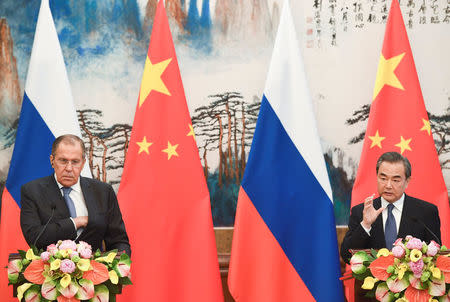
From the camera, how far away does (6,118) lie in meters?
4.35

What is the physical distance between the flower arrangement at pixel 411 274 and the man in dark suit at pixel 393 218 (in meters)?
0.43

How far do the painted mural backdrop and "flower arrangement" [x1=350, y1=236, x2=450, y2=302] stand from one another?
1.73m

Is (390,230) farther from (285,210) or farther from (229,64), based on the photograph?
(229,64)

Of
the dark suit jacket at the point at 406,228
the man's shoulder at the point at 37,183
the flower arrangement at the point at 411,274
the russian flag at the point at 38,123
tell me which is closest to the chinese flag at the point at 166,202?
the russian flag at the point at 38,123

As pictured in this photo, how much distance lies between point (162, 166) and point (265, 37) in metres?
1.29

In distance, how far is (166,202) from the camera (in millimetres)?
3857

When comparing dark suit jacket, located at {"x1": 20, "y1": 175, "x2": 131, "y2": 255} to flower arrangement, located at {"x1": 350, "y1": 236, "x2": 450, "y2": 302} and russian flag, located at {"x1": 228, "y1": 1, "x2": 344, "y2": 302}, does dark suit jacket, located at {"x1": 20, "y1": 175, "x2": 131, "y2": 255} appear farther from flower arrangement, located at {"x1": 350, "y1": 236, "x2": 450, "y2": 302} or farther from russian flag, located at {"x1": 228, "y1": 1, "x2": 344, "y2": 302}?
flower arrangement, located at {"x1": 350, "y1": 236, "x2": 450, "y2": 302}

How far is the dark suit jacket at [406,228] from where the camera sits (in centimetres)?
316

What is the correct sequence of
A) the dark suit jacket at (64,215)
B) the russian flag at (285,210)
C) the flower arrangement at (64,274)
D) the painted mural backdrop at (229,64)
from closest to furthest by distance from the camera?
1. the flower arrangement at (64,274)
2. the dark suit jacket at (64,215)
3. the russian flag at (285,210)
4. the painted mural backdrop at (229,64)

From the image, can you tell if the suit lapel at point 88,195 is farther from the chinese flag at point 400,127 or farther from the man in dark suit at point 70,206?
the chinese flag at point 400,127

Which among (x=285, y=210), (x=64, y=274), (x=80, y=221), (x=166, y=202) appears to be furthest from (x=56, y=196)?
(x=285, y=210)

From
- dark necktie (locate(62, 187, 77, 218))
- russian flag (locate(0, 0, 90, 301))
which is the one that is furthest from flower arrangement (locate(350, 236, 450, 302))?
russian flag (locate(0, 0, 90, 301))

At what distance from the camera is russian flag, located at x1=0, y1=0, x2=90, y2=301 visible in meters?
3.85

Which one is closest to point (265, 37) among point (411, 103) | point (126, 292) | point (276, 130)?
point (276, 130)
